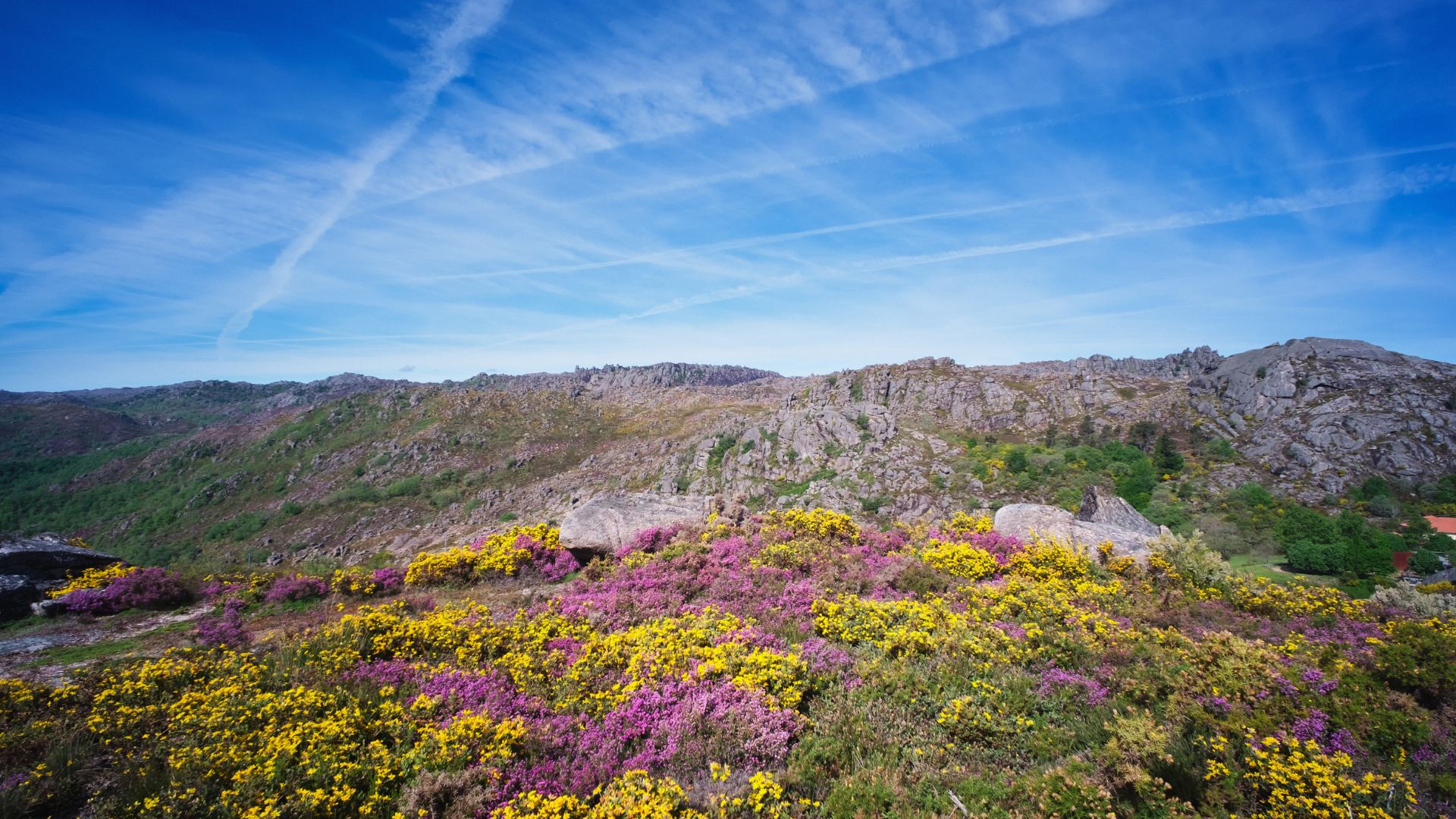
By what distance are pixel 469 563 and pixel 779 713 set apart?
12.0m

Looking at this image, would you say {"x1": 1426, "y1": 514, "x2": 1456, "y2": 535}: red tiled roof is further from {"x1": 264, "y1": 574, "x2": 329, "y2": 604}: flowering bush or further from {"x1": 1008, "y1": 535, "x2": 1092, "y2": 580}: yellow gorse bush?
{"x1": 264, "y1": 574, "x2": 329, "y2": 604}: flowering bush

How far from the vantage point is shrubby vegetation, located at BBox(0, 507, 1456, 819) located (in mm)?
5590

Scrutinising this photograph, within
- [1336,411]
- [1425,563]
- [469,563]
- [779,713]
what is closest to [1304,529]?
[1425,563]

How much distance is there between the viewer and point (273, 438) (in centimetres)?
7625

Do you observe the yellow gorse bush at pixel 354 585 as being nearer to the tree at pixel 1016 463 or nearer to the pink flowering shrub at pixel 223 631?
the pink flowering shrub at pixel 223 631

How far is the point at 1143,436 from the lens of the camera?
63.6 meters

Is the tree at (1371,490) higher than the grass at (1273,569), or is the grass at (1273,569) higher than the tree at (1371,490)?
the tree at (1371,490)

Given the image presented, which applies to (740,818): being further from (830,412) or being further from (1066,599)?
→ (830,412)

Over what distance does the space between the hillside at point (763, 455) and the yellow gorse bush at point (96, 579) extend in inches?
1058

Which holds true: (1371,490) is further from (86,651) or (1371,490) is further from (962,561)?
(86,651)

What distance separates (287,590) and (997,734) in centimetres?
1738

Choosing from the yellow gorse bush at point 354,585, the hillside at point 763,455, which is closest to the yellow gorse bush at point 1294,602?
the yellow gorse bush at point 354,585

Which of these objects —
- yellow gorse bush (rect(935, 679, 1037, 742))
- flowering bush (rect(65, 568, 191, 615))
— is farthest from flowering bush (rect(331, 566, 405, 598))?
yellow gorse bush (rect(935, 679, 1037, 742))

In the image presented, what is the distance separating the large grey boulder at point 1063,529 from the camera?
15.4 m
